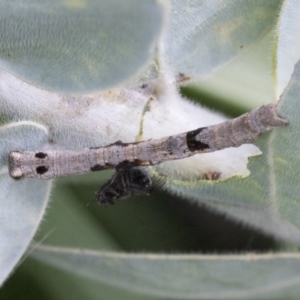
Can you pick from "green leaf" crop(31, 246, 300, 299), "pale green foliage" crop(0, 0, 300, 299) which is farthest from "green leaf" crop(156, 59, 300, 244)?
"green leaf" crop(31, 246, 300, 299)

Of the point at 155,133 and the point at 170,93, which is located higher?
the point at 170,93

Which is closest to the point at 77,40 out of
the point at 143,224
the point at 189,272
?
the point at 189,272

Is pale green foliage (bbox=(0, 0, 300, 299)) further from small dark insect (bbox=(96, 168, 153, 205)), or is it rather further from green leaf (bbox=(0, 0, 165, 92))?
small dark insect (bbox=(96, 168, 153, 205))

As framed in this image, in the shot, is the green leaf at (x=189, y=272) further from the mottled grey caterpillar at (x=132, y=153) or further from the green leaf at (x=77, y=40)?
the green leaf at (x=77, y=40)

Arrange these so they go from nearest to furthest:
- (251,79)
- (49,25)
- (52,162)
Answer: (49,25), (52,162), (251,79)

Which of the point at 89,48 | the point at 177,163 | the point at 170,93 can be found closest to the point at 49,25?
the point at 89,48

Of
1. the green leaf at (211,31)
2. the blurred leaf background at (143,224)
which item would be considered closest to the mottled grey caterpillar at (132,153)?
the green leaf at (211,31)

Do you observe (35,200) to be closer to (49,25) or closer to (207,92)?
(49,25)

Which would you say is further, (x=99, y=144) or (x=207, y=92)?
(x=207, y=92)
